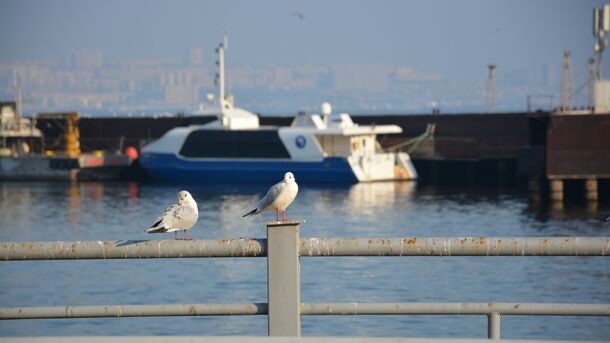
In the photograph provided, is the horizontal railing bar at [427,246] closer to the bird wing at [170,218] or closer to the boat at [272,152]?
the bird wing at [170,218]

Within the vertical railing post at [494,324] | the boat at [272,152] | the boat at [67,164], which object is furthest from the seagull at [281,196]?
the boat at [67,164]

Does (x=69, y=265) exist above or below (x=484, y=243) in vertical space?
below

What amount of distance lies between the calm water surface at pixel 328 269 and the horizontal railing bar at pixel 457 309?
12.0 m

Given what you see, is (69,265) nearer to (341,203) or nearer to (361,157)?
(341,203)

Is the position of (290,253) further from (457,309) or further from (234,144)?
(234,144)

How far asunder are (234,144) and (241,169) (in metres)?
1.31

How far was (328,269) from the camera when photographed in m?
29.8

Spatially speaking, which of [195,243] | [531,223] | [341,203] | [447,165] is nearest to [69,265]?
[531,223]

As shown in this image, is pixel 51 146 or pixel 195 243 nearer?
pixel 195 243

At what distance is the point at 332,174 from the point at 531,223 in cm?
1952

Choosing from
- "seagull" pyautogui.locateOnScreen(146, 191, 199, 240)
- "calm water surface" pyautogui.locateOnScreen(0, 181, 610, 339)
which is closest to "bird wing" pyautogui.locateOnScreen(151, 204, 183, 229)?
"seagull" pyautogui.locateOnScreen(146, 191, 199, 240)

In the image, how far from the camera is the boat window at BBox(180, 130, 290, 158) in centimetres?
6112

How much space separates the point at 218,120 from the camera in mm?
64500

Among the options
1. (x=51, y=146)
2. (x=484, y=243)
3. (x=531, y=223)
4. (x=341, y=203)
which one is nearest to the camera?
(x=484, y=243)
